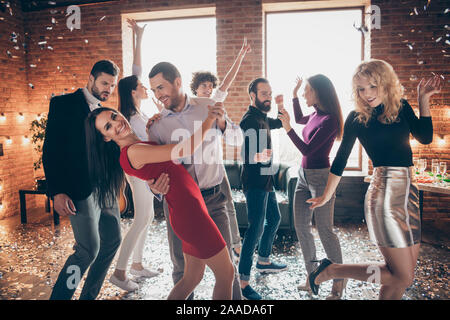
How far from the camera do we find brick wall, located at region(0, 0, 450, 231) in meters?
3.94

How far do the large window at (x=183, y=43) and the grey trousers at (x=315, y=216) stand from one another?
285 centimetres

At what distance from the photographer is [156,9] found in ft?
14.9

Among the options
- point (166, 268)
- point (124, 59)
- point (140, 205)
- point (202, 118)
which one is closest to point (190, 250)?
point (202, 118)

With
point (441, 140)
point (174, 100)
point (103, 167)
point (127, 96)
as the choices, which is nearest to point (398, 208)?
point (174, 100)

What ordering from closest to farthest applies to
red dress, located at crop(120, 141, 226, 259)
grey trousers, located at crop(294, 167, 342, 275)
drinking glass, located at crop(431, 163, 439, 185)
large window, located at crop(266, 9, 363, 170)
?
red dress, located at crop(120, 141, 226, 259) → grey trousers, located at crop(294, 167, 342, 275) → drinking glass, located at crop(431, 163, 439, 185) → large window, located at crop(266, 9, 363, 170)

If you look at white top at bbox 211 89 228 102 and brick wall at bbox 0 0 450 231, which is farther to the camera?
brick wall at bbox 0 0 450 231

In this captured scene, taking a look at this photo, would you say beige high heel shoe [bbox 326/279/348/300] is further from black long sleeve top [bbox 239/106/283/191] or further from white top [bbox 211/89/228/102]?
white top [bbox 211/89/228/102]

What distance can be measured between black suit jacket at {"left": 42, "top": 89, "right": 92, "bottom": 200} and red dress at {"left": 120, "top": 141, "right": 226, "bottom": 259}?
1.58 feet

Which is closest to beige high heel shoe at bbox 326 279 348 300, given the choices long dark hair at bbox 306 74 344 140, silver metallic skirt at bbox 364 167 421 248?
silver metallic skirt at bbox 364 167 421 248

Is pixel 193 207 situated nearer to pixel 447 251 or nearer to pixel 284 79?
pixel 447 251

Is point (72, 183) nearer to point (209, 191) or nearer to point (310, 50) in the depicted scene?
point (209, 191)

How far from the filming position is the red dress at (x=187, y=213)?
1485mm

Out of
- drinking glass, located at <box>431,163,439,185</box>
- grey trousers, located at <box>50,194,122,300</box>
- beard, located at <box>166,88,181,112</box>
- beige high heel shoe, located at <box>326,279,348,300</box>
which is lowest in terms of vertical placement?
beige high heel shoe, located at <box>326,279,348,300</box>

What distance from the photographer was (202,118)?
71.6 inches
